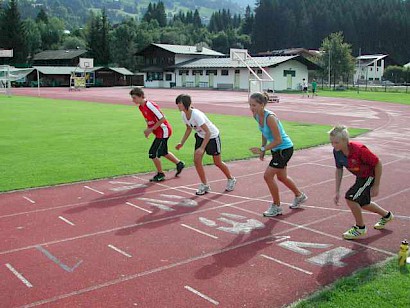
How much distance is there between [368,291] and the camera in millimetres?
4527

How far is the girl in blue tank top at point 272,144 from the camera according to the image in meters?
6.86

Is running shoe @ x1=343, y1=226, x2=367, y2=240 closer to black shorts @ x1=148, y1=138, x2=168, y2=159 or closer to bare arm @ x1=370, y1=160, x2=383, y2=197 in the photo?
bare arm @ x1=370, y1=160, x2=383, y2=197

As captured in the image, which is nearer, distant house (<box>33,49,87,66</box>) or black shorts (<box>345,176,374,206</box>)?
black shorts (<box>345,176,374,206</box>)

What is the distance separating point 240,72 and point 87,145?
55.1 m

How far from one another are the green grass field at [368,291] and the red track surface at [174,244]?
21 cm

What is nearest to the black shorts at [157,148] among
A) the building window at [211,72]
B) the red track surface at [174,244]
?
the red track surface at [174,244]

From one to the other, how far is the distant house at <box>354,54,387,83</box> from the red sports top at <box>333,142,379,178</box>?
105 meters

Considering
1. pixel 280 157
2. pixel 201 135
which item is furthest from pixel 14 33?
pixel 280 157

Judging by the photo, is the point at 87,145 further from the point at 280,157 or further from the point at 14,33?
the point at 14,33

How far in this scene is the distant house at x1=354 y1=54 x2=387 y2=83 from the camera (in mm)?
105375

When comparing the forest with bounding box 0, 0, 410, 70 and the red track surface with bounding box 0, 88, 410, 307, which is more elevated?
the forest with bounding box 0, 0, 410, 70

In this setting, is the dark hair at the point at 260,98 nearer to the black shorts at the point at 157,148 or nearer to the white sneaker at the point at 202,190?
the white sneaker at the point at 202,190

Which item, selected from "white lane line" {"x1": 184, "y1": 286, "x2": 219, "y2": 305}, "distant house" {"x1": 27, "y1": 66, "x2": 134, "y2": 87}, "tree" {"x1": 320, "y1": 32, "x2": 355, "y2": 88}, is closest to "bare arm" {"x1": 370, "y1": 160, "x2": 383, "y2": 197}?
"white lane line" {"x1": 184, "y1": 286, "x2": 219, "y2": 305}

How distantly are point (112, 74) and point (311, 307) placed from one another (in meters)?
86.1
